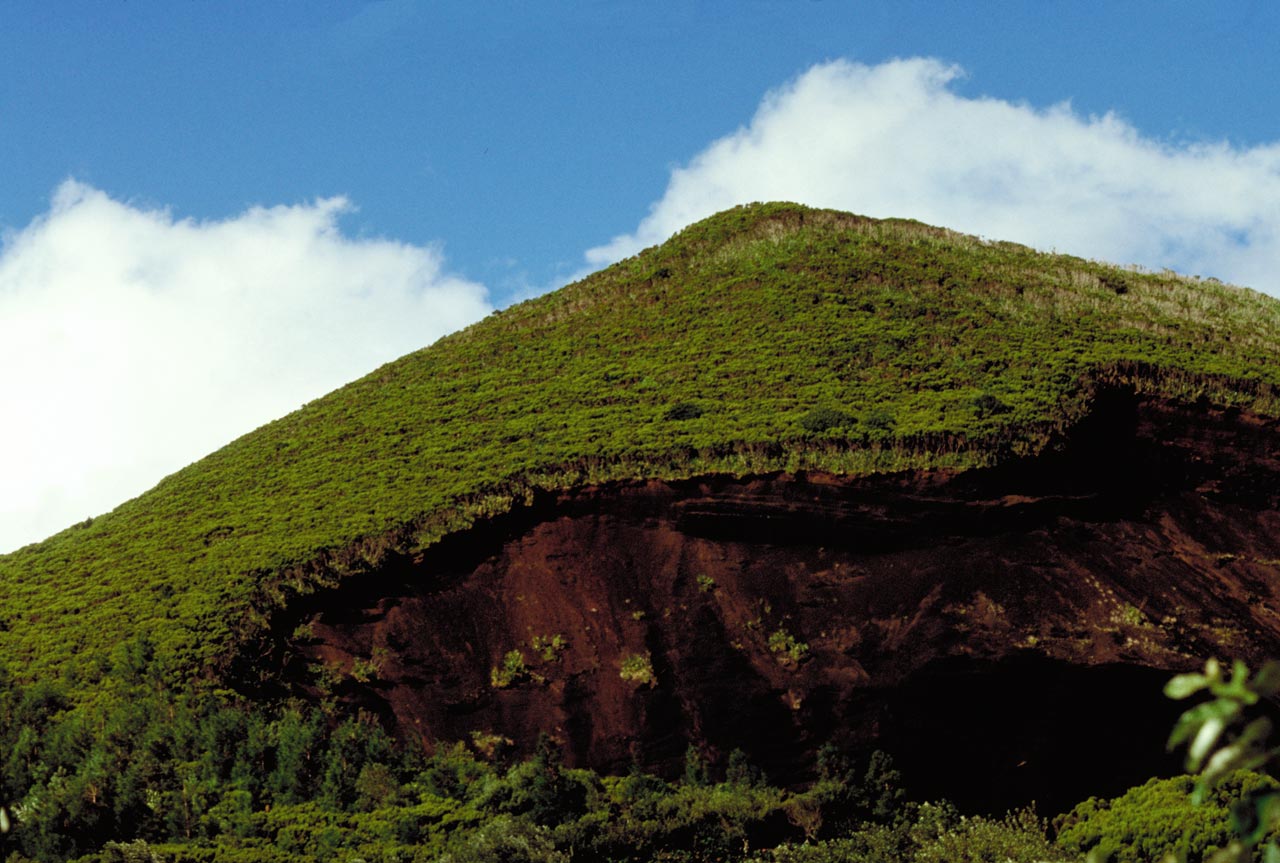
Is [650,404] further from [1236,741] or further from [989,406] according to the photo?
[1236,741]

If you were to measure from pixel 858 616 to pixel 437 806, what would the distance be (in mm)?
10138

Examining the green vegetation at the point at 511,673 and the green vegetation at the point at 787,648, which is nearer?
the green vegetation at the point at 787,648

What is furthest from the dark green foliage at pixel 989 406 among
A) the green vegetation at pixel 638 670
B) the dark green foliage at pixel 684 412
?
the green vegetation at pixel 638 670

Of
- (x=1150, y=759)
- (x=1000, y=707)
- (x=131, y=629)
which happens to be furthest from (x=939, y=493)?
(x=131, y=629)

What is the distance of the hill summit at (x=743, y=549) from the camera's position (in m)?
26.9

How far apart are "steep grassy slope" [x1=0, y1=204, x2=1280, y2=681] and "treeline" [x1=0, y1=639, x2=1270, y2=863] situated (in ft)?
12.4

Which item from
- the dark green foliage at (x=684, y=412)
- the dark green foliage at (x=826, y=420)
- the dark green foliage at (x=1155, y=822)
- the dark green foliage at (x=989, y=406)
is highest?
the dark green foliage at (x=684, y=412)

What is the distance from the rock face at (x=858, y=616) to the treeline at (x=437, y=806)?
0.93 meters

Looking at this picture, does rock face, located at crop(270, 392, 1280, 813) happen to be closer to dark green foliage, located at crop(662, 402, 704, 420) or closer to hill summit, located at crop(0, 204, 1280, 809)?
hill summit, located at crop(0, 204, 1280, 809)

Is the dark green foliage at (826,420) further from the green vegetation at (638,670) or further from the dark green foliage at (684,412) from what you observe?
the green vegetation at (638,670)

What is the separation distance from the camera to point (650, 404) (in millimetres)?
35625

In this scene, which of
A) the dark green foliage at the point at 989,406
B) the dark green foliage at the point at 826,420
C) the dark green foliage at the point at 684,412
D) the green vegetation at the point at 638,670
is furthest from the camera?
the dark green foliage at the point at 684,412

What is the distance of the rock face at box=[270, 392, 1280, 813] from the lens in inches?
1035

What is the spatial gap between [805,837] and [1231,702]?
21.9m
